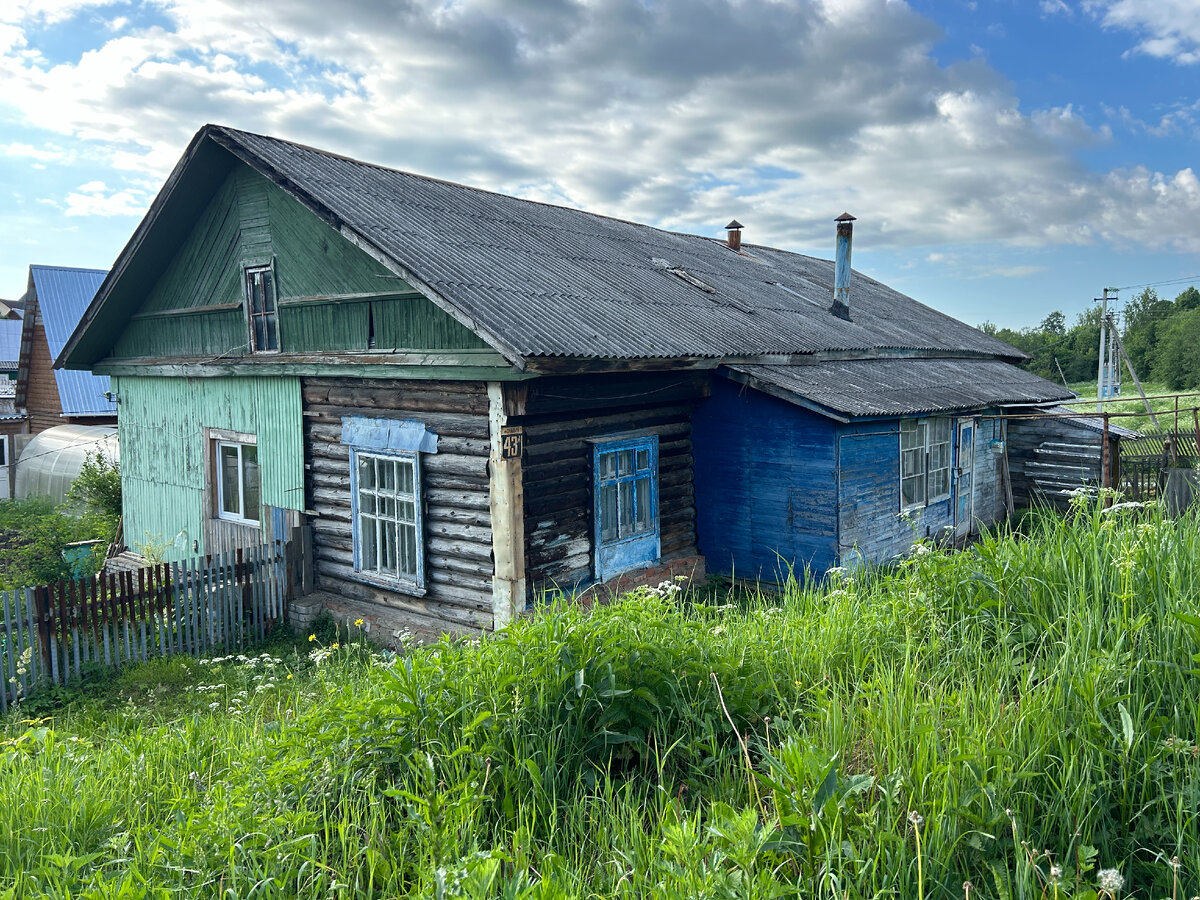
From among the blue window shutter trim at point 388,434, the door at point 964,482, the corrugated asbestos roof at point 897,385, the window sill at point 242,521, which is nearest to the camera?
the blue window shutter trim at point 388,434

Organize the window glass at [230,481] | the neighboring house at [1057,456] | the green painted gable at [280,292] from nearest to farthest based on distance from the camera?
the green painted gable at [280,292] → the window glass at [230,481] → the neighboring house at [1057,456]

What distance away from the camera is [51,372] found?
75.0 ft

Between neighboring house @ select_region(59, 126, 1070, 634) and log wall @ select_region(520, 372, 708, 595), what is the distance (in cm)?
3

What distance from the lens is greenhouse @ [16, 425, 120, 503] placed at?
65.8 ft

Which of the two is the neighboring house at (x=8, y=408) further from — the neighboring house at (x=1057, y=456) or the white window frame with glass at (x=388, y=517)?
the neighboring house at (x=1057, y=456)

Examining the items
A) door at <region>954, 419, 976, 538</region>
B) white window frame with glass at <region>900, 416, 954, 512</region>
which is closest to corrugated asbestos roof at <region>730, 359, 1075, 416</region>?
white window frame with glass at <region>900, 416, 954, 512</region>

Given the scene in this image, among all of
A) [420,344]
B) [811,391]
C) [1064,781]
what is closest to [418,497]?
[420,344]

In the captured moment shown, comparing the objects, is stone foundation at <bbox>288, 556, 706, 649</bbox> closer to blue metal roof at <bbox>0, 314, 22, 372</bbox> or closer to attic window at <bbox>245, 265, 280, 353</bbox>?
attic window at <bbox>245, 265, 280, 353</bbox>

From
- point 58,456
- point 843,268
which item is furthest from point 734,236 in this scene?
point 58,456

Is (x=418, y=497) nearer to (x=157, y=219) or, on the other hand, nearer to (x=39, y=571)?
(x=157, y=219)

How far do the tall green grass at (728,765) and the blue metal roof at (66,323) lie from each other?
21.4 meters

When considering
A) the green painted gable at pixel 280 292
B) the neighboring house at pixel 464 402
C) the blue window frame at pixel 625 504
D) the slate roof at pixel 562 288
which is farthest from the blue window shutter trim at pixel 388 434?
the blue window frame at pixel 625 504

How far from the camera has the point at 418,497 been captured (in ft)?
29.0

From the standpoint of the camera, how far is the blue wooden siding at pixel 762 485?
9.81 meters
